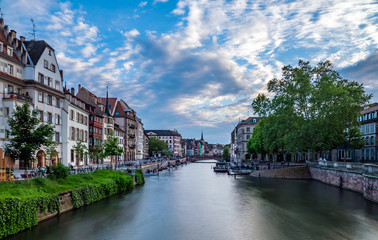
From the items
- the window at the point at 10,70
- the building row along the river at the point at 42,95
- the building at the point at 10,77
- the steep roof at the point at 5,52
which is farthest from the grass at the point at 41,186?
the steep roof at the point at 5,52

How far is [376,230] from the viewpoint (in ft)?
73.5

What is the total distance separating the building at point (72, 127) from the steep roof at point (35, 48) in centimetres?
860

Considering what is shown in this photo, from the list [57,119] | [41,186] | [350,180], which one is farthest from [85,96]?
[350,180]

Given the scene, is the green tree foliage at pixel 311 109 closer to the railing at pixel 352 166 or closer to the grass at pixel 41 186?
the railing at pixel 352 166

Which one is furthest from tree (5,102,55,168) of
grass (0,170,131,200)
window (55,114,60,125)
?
window (55,114,60,125)

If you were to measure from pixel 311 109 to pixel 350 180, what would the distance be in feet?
53.5

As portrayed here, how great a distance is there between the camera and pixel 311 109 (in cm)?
5475

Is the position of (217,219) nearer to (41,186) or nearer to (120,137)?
(41,186)

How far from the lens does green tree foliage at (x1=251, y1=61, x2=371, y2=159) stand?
51.5 metres

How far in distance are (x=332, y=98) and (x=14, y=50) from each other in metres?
48.7

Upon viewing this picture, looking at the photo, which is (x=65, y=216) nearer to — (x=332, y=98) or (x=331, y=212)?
(x=331, y=212)

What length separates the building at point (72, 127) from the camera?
157 feet

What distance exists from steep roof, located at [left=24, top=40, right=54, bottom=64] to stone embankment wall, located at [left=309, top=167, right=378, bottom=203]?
140 feet

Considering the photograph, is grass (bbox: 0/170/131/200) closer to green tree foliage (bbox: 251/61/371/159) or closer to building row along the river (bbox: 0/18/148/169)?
building row along the river (bbox: 0/18/148/169)
